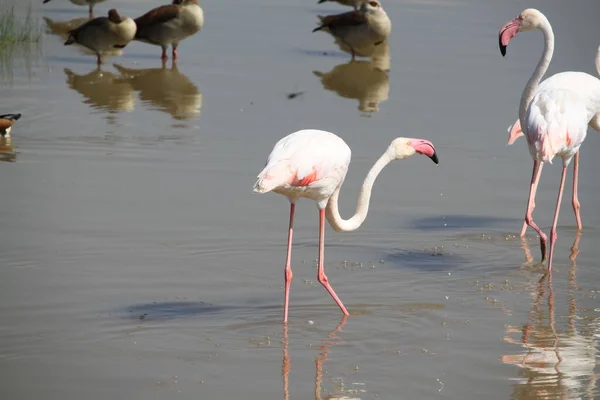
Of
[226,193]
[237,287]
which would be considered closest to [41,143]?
[226,193]

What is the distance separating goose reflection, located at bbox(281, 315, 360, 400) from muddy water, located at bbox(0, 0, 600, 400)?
16mm

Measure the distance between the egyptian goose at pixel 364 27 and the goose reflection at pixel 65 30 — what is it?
351 centimetres

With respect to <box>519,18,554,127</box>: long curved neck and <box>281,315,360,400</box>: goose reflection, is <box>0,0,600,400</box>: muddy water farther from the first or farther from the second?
<box>519,18,554,127</box>: long curved neck

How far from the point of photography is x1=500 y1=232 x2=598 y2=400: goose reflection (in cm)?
526

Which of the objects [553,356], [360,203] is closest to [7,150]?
[360,203]

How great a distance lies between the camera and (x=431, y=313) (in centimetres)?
638

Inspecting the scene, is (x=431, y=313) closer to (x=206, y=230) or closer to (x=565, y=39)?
(x=206, y=230)

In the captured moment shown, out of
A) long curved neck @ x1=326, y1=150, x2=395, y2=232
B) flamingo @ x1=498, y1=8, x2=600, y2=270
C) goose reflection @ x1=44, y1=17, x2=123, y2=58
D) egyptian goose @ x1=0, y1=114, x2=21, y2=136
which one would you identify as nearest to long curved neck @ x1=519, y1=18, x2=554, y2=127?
flamingo @ x1=498, y1=8, x2=600, y2=270

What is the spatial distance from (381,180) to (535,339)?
3.62m

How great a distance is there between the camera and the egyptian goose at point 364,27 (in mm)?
16703

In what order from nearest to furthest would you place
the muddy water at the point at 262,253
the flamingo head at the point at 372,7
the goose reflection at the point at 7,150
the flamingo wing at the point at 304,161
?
the muddy water at the point at 262,253 < the flamingo wing at the point at 304,161 < the goose reflection at the point at 7,150 < the flamingo head at the point at 372,7

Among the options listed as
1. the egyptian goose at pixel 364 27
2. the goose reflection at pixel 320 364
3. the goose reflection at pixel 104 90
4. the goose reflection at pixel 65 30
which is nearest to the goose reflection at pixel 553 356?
the goose reflection at pixel 320 364

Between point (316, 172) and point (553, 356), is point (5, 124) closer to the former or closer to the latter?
point (316, 172)

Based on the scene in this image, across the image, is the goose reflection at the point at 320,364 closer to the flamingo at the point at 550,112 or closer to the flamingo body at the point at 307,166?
the flamingo body at the point at 307,166
